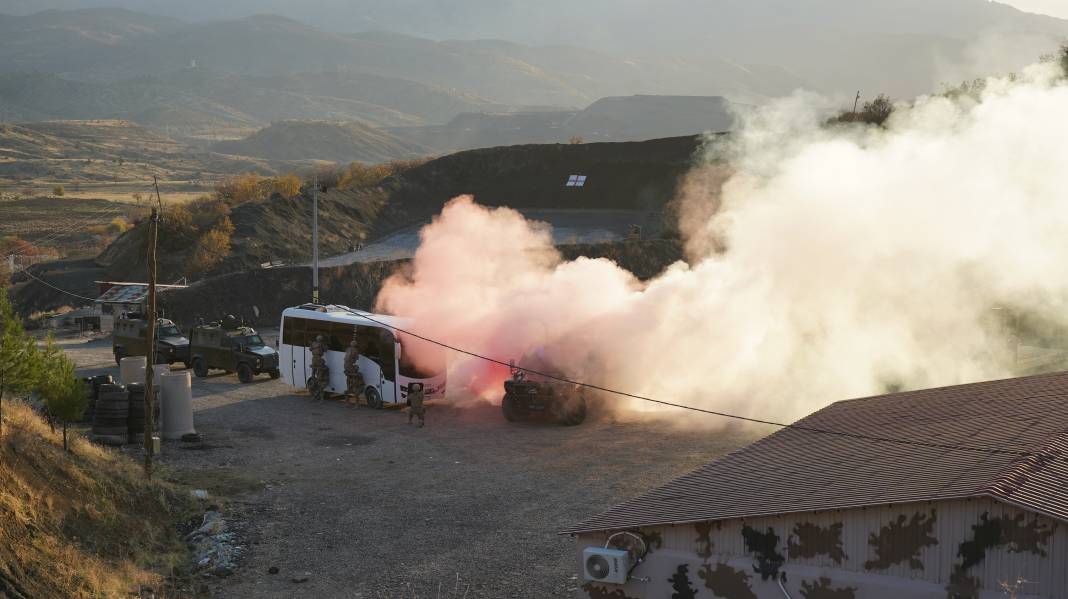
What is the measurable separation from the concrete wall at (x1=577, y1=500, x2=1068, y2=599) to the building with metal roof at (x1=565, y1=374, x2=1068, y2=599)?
0.04 feet

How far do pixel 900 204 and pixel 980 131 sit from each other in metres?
3.39

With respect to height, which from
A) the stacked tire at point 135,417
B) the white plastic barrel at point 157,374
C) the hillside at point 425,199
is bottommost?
the stacked tire at point 135,417

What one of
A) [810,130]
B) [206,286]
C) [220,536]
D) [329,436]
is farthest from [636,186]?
[220,536]

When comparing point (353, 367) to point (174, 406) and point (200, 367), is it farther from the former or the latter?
point (200, 367)

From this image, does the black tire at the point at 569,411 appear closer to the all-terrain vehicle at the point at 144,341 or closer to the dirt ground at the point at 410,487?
the dirt ground at the point at 410,487

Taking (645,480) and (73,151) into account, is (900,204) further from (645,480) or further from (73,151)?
(73,151)

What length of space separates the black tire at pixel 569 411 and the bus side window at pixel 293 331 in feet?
29.5

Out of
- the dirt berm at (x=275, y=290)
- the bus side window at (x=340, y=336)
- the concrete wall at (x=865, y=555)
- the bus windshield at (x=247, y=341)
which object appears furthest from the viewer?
the dirt berm at (x=275, y=290)

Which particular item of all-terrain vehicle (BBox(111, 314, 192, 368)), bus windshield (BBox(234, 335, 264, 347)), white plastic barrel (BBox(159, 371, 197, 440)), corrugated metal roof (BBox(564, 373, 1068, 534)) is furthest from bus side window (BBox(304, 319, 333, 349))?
corrugated metal roof (BBox(564, 373, 1068, 534))

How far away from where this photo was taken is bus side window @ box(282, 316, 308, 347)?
29744mm

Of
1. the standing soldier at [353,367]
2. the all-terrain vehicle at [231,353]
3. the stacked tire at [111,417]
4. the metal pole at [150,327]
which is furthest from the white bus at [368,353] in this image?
the metal pole at [150,327]

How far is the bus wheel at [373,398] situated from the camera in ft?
92.8

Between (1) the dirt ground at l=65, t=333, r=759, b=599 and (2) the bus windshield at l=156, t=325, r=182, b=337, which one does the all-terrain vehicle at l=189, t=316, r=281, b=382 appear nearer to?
(2) the bus windshield at l=156, t=325, r=182, b=337

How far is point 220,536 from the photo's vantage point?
1727 cm
